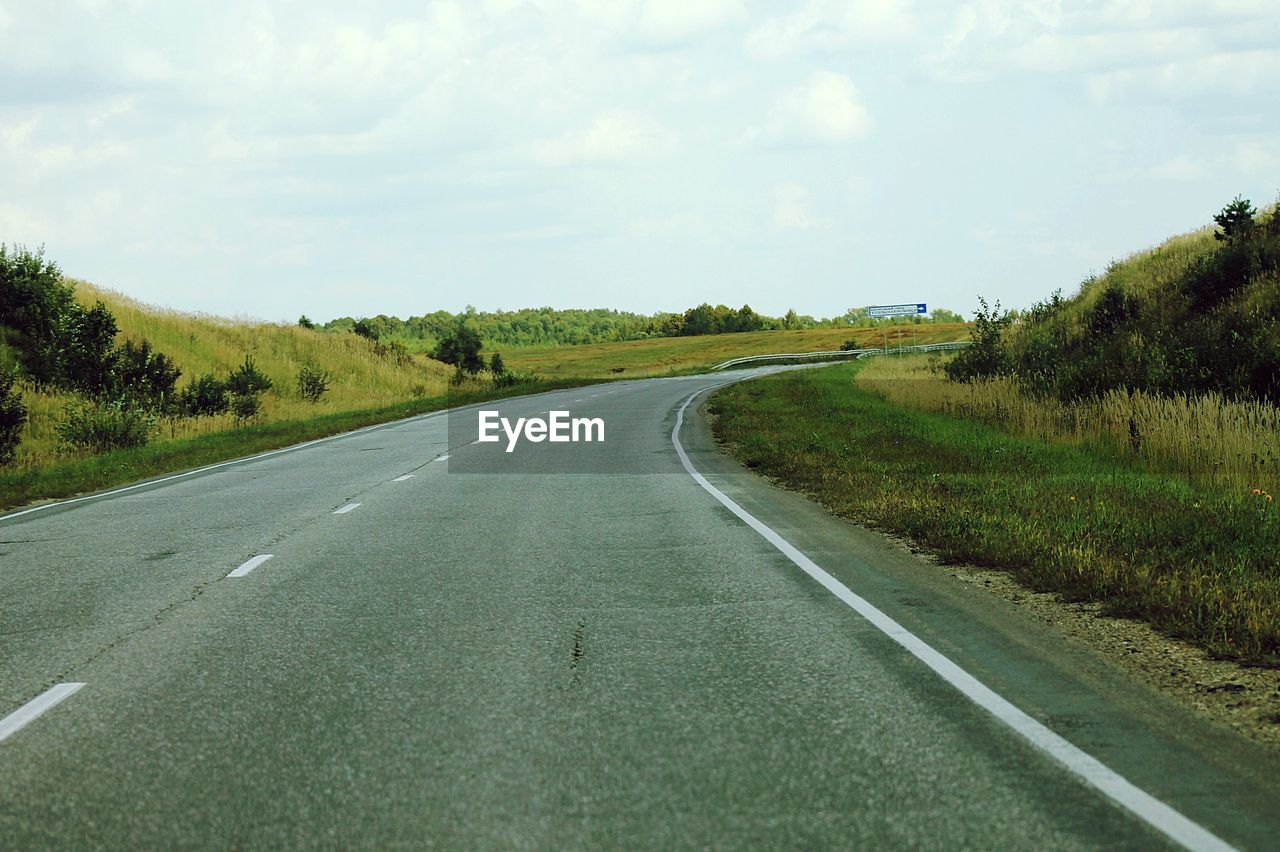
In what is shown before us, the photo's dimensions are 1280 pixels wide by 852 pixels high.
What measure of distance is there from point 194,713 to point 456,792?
1.85m

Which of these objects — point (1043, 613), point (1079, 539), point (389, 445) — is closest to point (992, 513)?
point (1079, 539)

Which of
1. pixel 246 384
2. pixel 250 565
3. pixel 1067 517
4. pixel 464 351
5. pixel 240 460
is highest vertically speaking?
pixel 464 351

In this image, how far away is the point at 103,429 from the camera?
91.4 ft

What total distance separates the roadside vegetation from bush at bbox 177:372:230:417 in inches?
632

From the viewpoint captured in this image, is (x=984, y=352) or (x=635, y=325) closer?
(x=984, y=352)

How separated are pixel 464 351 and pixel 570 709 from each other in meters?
73.2

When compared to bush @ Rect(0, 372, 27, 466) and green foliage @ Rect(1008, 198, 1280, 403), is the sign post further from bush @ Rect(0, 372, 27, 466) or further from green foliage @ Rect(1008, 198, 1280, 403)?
bush @ Rect(0, 372, 27, 466)

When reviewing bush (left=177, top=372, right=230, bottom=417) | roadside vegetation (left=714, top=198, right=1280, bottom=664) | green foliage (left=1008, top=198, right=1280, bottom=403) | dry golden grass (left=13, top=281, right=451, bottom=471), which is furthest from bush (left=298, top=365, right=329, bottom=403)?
green foliage (left=1008, top=198, right=1280, bottom=403)

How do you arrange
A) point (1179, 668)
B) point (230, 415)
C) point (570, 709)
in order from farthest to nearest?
1. point (230, 415)
2. point (1179, 668)
3. point (570, 709)

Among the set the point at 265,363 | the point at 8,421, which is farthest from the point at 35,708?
the point at 265,363

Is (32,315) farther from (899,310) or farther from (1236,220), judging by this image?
(899,310)

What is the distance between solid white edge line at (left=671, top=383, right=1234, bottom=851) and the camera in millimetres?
4172

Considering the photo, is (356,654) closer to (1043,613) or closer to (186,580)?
(186,580)

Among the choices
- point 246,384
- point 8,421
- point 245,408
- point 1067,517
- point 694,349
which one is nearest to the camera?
point 1067,517
